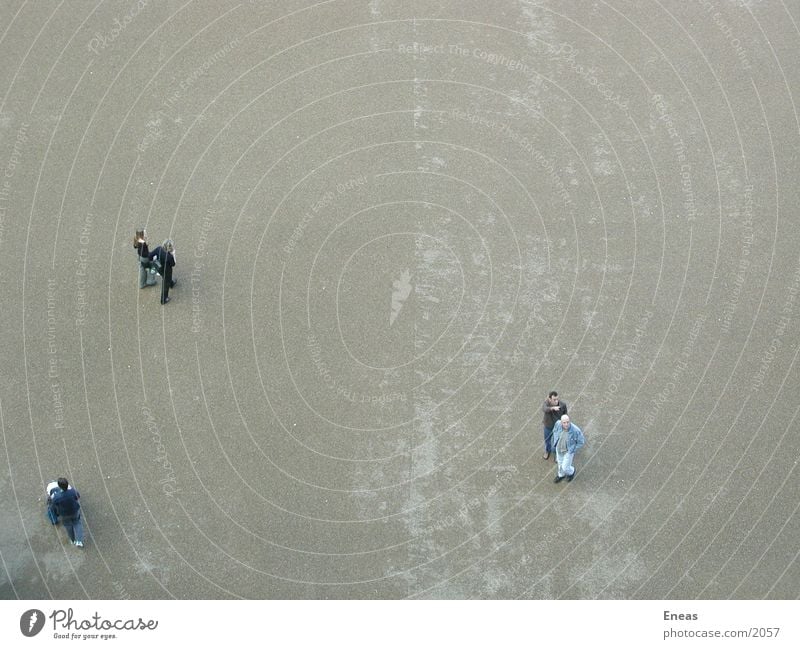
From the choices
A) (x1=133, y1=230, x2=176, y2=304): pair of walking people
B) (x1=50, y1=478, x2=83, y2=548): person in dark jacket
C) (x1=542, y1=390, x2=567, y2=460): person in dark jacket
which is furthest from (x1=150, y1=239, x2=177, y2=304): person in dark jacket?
(x1=542, y1=390, x2=567, y2=460): person in dark jacket

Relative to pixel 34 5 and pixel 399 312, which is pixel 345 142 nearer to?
pixel 399 312

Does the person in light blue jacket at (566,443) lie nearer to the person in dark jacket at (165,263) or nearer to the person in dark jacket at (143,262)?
the person in dark jacket at (165,263)

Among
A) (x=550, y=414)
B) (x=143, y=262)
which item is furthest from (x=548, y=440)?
(x=143, y=262)

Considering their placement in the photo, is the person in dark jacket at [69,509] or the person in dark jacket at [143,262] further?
the person in dark jacket at [143,262]

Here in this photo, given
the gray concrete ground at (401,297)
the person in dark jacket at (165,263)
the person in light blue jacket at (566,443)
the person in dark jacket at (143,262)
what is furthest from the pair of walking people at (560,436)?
the person in dark jacket at (143,262)

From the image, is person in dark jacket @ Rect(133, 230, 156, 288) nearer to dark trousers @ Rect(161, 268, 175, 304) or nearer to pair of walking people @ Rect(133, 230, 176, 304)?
pair of walking people @ Rect(133, 230, 176, 304)

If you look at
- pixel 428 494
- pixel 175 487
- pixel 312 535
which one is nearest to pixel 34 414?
pixel 175 487
